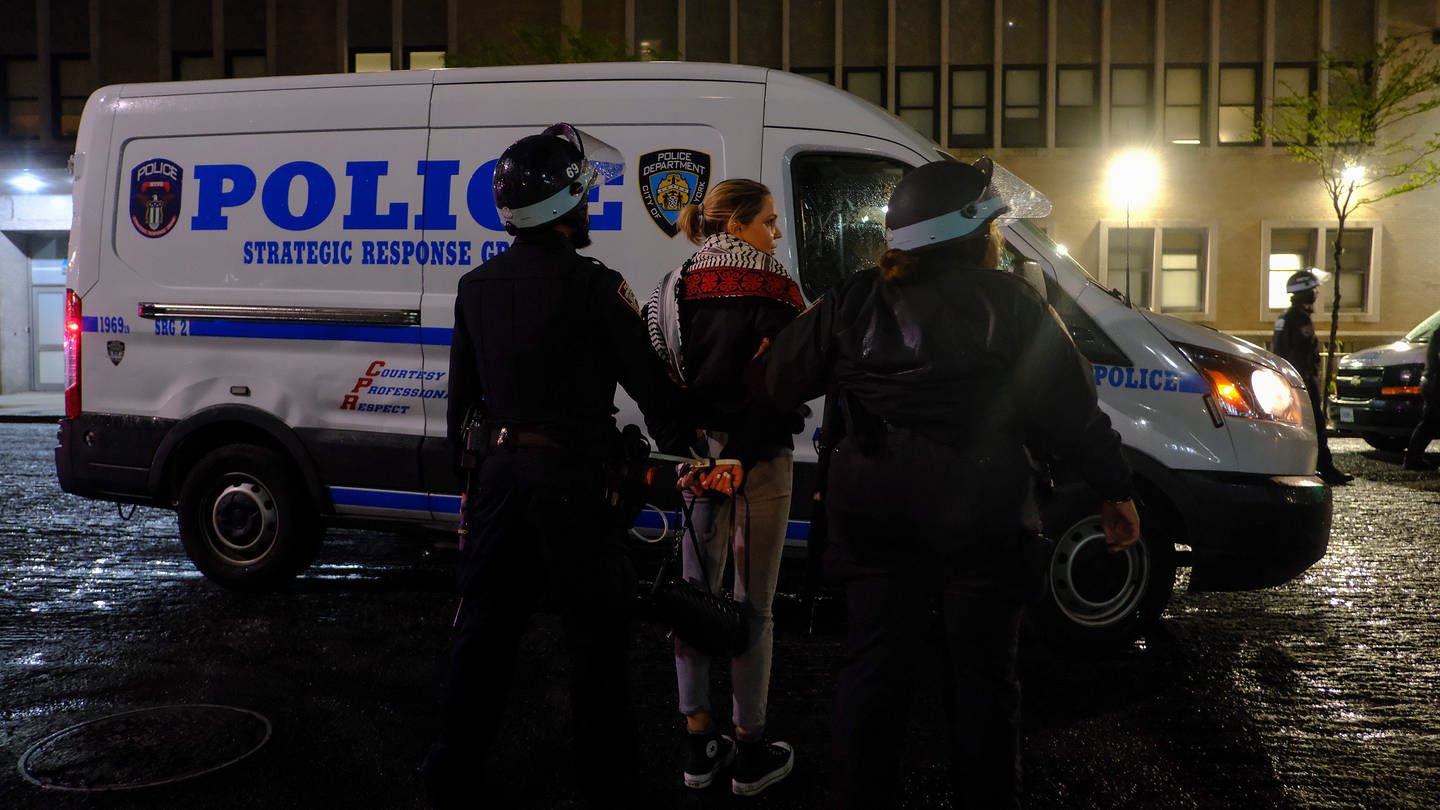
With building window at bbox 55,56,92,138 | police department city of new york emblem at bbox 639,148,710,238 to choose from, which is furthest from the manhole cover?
building window at bbox 55,56,92,138

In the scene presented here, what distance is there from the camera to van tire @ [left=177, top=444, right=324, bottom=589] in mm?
5902

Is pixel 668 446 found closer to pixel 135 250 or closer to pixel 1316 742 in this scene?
pixel 1316 742

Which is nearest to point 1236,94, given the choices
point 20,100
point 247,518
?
point 247,518

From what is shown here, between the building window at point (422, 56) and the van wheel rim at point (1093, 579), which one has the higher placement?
the building window at point (422, 56)

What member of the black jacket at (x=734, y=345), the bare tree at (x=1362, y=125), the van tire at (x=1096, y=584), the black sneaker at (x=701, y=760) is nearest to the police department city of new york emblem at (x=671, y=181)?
the black jacket at (x=734, y=345)

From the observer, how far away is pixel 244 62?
26.4 m

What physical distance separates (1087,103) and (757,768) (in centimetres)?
2412

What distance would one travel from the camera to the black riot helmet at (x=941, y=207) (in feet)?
8.72

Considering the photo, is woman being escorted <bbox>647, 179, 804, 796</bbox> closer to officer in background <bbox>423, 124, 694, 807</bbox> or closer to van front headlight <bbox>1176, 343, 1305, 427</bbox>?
officer in background <bbox>423, 124, 694, 807</bbox>

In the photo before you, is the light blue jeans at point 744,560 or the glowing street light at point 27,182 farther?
the glowing street light at point 27,182

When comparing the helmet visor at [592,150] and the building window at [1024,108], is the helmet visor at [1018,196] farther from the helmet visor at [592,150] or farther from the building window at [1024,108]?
the building window at [1024,108]

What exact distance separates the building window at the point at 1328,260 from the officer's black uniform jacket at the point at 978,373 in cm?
2446

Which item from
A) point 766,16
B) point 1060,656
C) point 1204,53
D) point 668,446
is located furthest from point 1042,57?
point 668,446

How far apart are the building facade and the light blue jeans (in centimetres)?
2235
